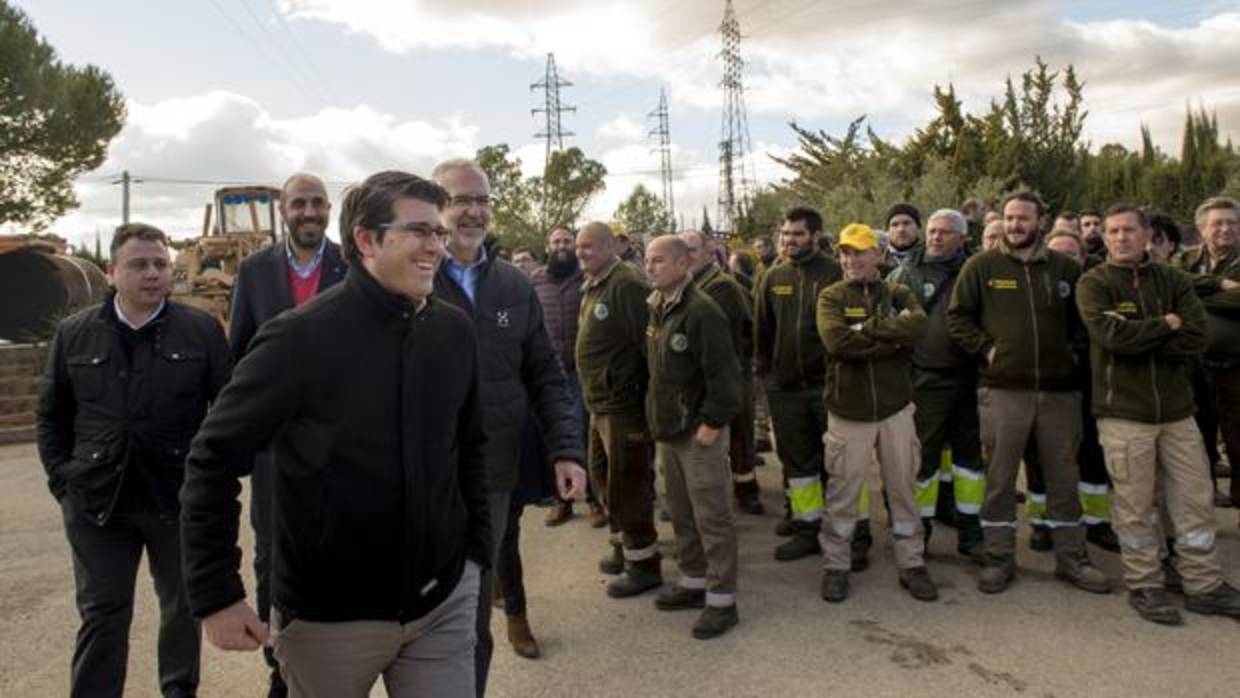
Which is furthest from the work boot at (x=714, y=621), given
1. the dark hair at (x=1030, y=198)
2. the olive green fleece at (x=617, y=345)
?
the dark hair at (x=1030, y=198)

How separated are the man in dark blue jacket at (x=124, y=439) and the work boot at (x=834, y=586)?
3125 mm

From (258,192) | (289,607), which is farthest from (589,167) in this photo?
(289,607)

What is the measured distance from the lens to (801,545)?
5508 mm

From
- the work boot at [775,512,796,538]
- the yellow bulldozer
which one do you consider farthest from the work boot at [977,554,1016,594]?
the yellow bulldozer

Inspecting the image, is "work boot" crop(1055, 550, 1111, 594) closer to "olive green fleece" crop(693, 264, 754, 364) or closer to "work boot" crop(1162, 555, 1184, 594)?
"work boot" crop(1162, 555, 1184, 594)

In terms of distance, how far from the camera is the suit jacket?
3.59 m

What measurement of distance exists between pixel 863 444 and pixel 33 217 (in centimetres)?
2890

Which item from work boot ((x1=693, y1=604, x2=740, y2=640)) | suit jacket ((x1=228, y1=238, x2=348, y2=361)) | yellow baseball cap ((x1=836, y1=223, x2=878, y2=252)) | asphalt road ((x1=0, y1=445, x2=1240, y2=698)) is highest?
yellow baseball cap ((x1=836, y1=223, x2=878, y2=252))

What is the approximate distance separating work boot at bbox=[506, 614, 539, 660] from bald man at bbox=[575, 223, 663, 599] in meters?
0.84

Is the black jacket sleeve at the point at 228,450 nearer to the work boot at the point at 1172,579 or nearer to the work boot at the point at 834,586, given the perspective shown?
the work boot at the point at 834,586

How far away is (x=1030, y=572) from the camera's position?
505cm

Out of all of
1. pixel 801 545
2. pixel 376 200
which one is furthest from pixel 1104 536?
pixel 376 200

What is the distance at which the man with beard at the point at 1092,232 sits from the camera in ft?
23.1

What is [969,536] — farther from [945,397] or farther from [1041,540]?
[945,397]
